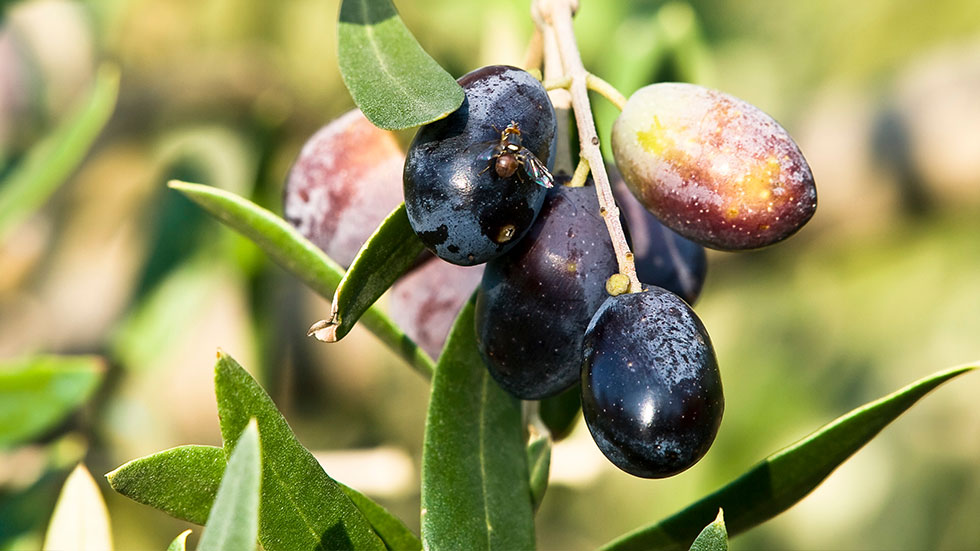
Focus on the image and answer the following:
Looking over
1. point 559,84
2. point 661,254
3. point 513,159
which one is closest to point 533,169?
point 513,159

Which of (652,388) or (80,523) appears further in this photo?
(80,523)

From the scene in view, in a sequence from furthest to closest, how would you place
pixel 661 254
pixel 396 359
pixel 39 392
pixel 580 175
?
pixel 396 359 → pixel 39 392 → pixel 661 254 → pixel 580 175

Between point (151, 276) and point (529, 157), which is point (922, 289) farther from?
point (529, 157)

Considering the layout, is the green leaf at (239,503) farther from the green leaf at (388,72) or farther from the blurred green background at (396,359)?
the blurred green background at (396,359)

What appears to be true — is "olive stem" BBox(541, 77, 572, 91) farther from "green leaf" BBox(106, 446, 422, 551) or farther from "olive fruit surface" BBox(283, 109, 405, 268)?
"green leaf" BBox(106, 446, 422, 551)

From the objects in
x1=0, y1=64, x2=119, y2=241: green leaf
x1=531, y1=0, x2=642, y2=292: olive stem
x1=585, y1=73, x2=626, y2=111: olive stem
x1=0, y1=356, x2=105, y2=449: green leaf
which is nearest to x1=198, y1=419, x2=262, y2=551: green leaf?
x1=531, y1=0, x2=642, y2=292: olive stem

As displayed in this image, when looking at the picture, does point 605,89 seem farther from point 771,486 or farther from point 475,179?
point 771,486
